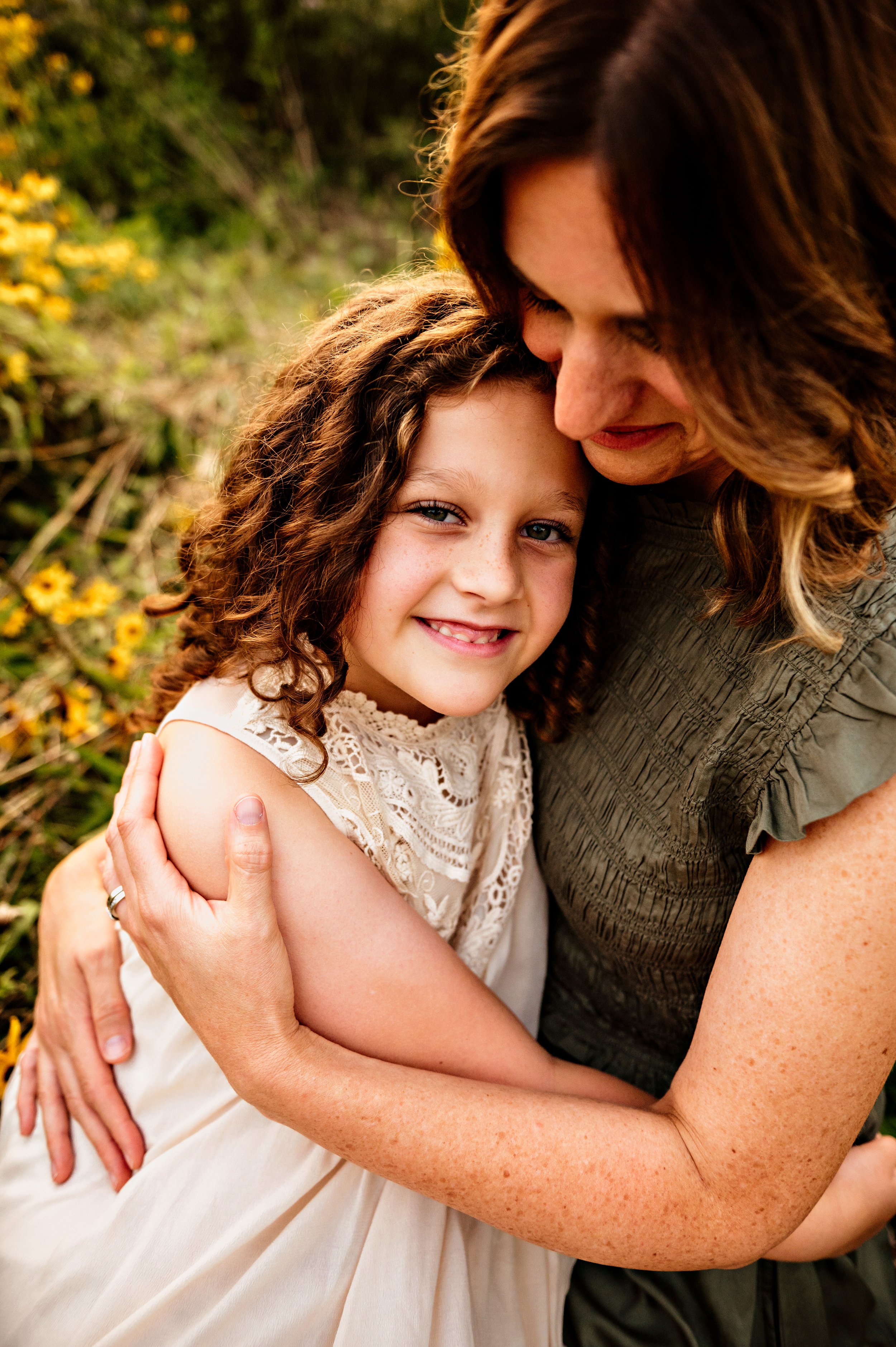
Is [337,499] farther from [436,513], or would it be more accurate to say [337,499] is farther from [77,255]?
[77,255]

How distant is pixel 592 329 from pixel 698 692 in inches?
19.1

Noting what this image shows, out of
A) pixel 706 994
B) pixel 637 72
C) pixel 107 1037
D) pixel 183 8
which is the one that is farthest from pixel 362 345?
pixel 183 8

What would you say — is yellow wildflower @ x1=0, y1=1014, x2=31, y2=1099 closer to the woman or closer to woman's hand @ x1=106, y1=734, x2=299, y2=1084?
the woman

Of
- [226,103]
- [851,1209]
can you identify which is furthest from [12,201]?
[226,103]

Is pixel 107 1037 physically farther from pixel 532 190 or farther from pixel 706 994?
pixel 532 190

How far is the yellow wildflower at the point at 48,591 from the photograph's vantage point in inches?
78.3

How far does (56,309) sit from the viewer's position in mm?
2723

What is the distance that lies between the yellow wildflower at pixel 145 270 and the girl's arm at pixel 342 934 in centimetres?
301

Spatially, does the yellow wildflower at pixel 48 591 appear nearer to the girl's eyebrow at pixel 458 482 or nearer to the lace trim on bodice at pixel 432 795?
the lace trim on bodice at pixel 432 795

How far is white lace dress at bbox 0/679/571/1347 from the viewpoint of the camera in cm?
111

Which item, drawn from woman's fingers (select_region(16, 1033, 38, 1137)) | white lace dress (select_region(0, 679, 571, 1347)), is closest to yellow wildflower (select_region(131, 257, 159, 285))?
white lace dress (select_region(0, 679, 571, 1347))

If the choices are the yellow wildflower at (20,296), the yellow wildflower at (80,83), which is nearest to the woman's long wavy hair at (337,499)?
the yellow wildflower at (20,296)

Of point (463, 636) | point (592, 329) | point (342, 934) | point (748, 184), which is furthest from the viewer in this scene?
point (463, 636)

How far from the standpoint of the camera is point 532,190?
0.83 metres
